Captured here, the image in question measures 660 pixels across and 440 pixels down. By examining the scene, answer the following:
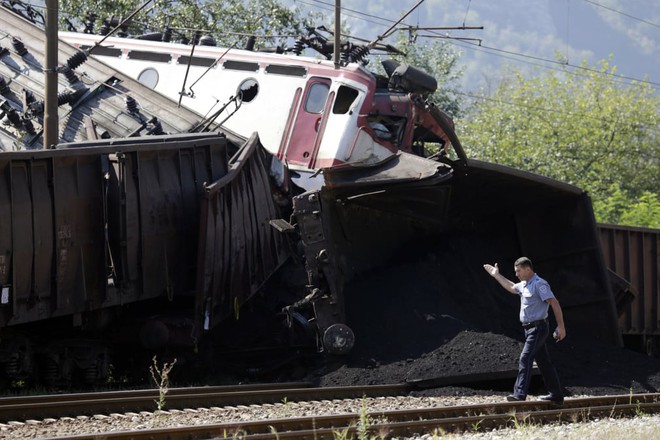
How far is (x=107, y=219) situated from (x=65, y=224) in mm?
815

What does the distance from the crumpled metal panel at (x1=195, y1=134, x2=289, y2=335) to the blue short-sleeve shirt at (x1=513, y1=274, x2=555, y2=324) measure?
427 centimetres

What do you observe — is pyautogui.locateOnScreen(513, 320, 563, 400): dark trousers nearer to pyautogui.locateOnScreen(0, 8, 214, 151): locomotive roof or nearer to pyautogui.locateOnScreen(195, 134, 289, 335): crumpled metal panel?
pyautogui.locateOnScreen(195, 134, 289, 335): crumpled metal panel

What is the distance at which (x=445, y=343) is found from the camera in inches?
502

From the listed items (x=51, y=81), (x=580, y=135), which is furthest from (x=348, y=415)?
(x=580, y=135)

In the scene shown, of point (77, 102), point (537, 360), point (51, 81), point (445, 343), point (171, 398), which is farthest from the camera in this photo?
point (77, 102)

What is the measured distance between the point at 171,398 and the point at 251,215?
488cm

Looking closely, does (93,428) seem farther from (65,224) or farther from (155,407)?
(65,224)

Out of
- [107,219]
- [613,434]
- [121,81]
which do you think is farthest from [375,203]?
[613,434]

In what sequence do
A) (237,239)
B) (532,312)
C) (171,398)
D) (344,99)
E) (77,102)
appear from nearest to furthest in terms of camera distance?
1. (171,398)
2. (532,312)
3. (237,239)
4. (77,102)
5. (344,99)

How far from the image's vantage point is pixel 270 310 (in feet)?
46.8

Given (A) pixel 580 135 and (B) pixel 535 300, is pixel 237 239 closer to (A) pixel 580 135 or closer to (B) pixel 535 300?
(B) pixel 535 300

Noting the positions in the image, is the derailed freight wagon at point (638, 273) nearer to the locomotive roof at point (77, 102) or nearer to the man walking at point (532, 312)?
the man walking at point (532, 312)

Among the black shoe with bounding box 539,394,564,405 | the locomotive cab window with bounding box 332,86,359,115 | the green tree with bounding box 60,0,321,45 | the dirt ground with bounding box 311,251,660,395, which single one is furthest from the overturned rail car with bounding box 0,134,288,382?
the green tree with bounding box 60,0,321,45

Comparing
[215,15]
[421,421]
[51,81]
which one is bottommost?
[421,421]
